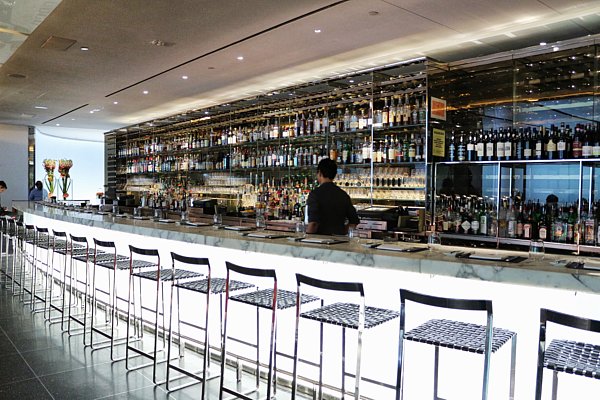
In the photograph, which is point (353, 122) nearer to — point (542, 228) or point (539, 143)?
point (539, 143)

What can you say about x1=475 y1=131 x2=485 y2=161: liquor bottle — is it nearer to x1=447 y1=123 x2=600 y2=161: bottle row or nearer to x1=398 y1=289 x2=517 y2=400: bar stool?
x1=447 y1=123 x2=600 y2=161: bottle row

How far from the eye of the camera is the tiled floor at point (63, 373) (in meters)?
3.29

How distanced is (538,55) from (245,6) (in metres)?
2.75

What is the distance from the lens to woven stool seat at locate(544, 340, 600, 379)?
1712 millimetres

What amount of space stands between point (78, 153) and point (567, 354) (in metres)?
17.7

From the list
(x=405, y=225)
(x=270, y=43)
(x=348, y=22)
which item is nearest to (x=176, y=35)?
(x=270, y=43)

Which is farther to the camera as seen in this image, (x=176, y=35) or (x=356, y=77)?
(x=356, y=77)

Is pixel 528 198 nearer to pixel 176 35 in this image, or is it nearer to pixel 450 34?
pixel 450 34

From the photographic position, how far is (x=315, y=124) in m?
6.38

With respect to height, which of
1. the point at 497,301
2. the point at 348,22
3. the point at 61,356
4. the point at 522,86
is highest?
the point at 348,22

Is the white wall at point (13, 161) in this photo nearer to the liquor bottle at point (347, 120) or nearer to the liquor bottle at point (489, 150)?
the liquor bottle at point (347, 120)

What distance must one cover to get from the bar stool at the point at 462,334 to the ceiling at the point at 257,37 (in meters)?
2.66

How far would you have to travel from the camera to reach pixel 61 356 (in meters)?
4.01

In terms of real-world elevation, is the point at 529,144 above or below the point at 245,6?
below
